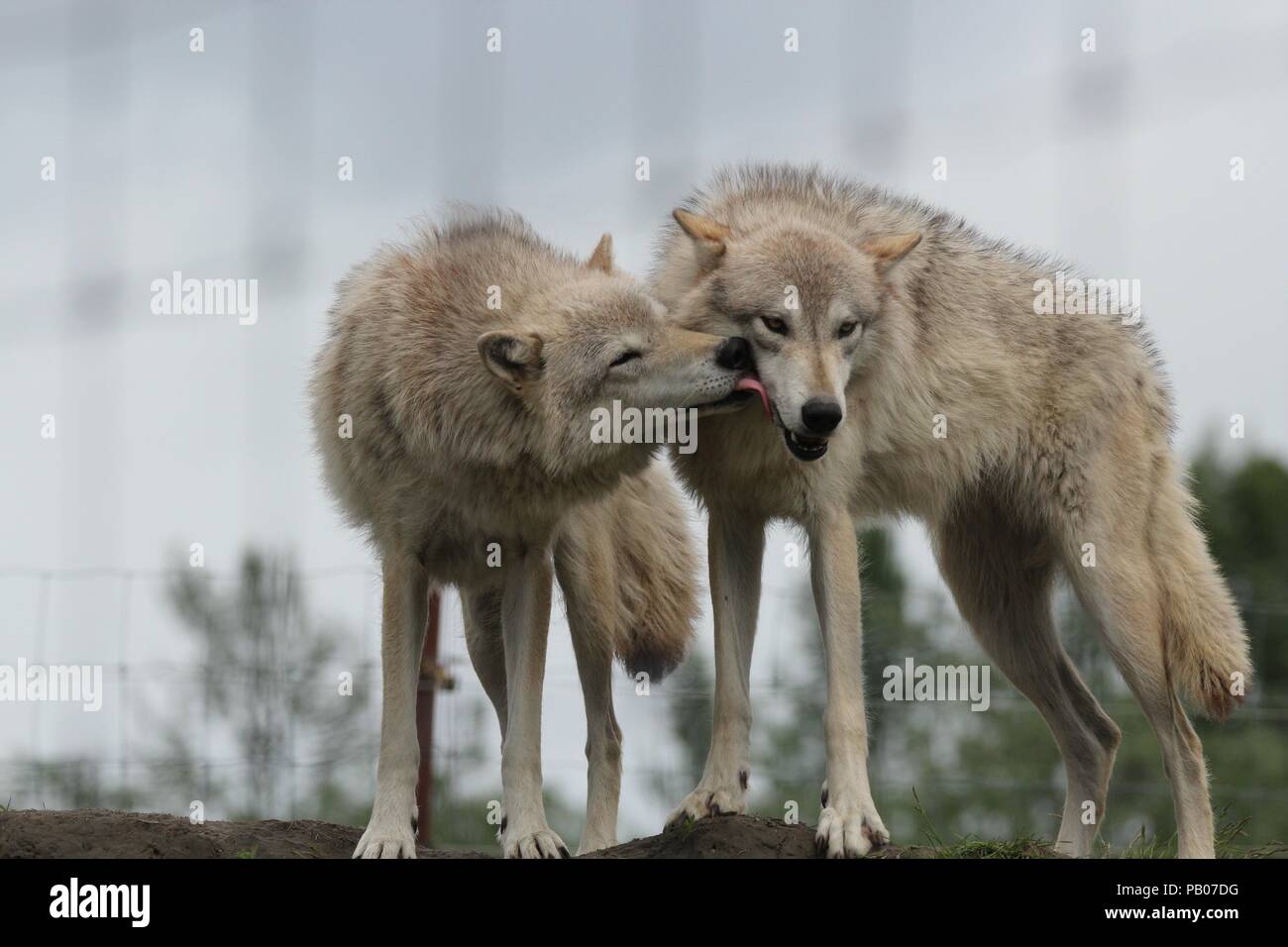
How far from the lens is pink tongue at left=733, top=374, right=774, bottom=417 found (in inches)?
232

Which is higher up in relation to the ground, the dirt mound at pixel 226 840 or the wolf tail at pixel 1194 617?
the wolf tail at pixel 1194 617

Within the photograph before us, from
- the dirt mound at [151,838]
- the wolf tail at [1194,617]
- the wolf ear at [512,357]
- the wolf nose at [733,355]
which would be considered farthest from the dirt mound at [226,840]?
the wolf ear at [512,357]

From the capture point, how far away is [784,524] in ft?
21.9

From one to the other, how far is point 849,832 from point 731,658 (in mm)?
903

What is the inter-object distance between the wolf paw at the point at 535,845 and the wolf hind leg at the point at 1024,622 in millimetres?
2747

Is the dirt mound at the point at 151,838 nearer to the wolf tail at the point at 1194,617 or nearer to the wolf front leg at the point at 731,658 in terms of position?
the wolf front leg at the point at 731,658

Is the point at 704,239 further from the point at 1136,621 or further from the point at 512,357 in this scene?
the point at 1136,621

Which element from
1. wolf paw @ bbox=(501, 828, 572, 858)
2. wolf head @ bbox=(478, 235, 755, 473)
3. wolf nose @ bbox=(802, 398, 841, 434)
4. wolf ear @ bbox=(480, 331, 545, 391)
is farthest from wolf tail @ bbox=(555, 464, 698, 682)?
wolf nose @ bbox=(802, 398, 841, 434)

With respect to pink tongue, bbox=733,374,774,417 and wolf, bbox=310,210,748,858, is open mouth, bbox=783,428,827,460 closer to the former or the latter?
pink tongue, bbox=733,374,774,417

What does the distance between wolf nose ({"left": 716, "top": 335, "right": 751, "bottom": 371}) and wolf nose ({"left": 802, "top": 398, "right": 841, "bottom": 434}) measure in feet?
1.25

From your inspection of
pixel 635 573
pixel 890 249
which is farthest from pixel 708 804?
pixel 890 249

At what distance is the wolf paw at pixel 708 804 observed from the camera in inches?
243

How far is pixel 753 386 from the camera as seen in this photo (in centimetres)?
590
